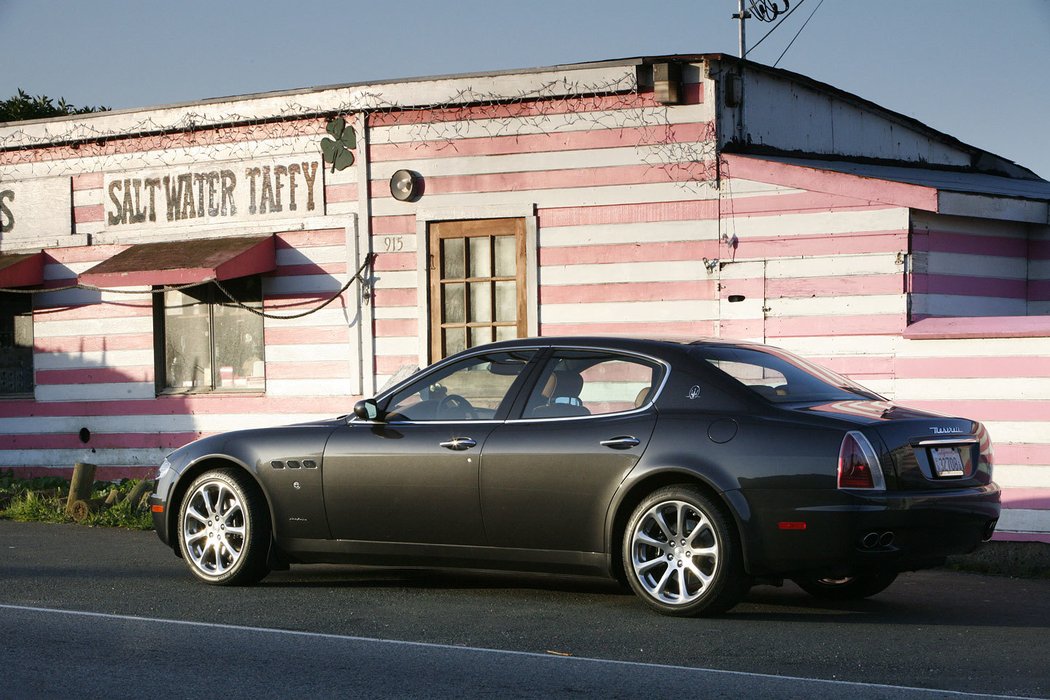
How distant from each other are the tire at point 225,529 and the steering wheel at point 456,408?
1.30m

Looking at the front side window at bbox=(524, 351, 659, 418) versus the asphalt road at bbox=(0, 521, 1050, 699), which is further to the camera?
the front side window at bbox=(524, 351, 659, 418)

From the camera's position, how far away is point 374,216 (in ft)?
46.3

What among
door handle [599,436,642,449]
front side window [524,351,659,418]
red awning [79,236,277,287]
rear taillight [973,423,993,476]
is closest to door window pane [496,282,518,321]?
red awning [79,236,277,287]

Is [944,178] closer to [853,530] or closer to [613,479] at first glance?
[613,479]

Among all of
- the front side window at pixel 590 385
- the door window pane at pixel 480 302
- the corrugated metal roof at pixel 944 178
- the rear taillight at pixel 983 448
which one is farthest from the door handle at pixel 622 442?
the door window pane at pixel 480 302

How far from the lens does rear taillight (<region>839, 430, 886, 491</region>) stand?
7020mm

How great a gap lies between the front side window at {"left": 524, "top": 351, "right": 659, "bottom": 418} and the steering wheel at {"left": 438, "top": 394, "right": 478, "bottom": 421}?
0.38 metres

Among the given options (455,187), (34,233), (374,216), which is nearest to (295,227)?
(374,216)

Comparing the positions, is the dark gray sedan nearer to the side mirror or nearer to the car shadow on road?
the side mirror

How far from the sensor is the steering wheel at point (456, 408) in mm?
8289

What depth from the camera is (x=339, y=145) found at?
561 inches

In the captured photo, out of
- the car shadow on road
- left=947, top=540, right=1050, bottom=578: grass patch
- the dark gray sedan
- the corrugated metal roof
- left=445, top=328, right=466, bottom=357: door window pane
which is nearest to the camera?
the dark gray sedan

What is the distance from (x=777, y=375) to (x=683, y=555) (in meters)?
1.15

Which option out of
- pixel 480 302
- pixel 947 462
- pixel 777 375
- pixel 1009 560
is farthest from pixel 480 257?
pixel 947 462
